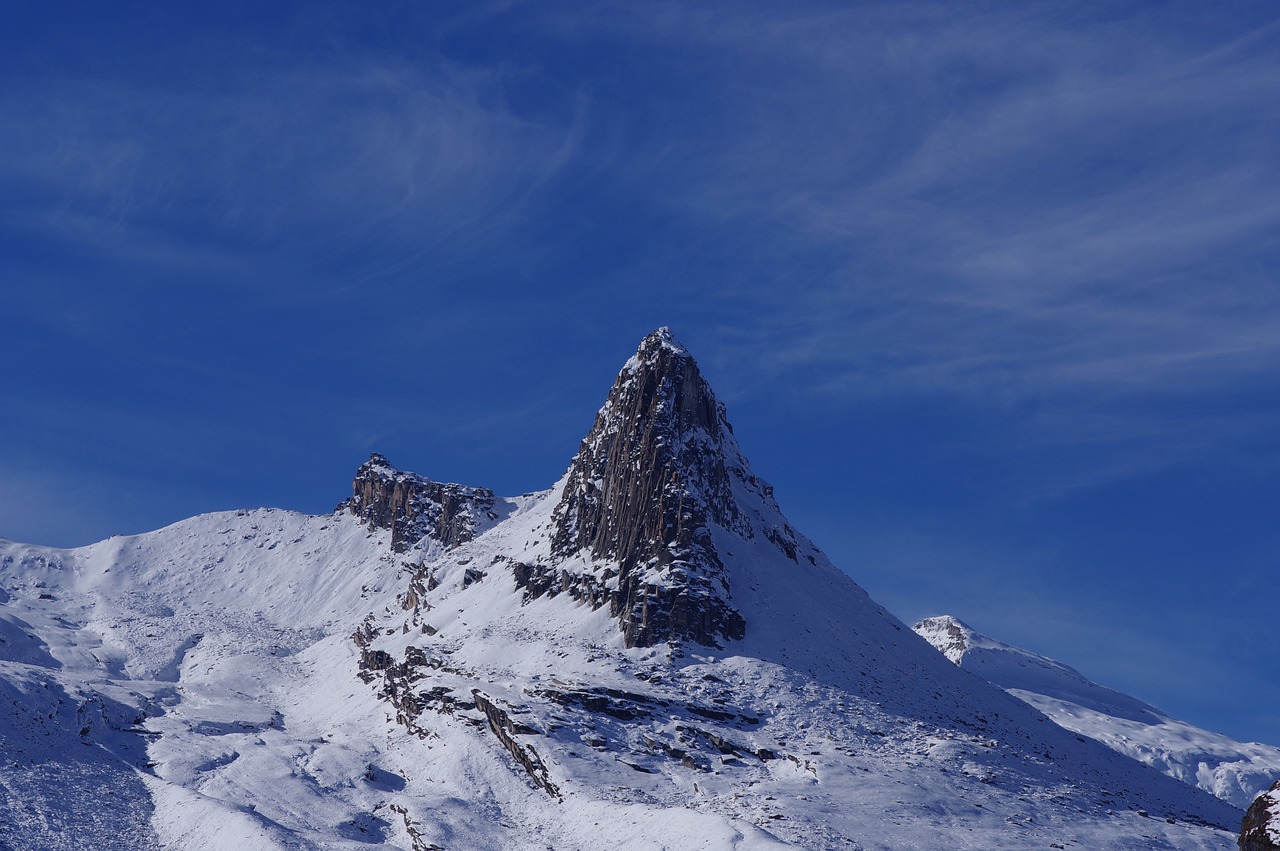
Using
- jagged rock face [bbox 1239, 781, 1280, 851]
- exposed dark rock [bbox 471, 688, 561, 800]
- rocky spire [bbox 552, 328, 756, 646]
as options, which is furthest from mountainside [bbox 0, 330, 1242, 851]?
jagged rock face [bbox 1239, 781, 1280, 851]

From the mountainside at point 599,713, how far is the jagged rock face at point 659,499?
27 centimetres

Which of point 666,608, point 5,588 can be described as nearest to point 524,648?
point 666,608

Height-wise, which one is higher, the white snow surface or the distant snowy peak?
the distant snowy peak

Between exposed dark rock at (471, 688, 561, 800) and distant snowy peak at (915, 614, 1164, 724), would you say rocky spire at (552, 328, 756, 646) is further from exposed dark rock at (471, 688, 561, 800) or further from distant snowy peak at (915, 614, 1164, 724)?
distant snowy peak at (915, 614, 1164, 724)

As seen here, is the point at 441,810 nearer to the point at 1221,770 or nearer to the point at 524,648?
the point at 524,648

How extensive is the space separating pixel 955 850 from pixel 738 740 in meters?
20.4

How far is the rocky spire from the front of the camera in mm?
106188

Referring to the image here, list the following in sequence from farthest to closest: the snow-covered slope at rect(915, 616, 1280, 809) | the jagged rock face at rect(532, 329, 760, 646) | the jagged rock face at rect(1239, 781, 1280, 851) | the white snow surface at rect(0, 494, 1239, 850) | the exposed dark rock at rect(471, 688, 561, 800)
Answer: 1. the snow-covered slope at rect(915, 616, 1280, 809)
2. the jagged rock face at rect(532, 329, 760, 646)
3. the exposed dark rock at rect(471, 688, 561, 800)
4. the white snow surface at rect(0, 494, 1239, 850)
5. the jagged rock face at rect(1239, 781, 1280, 851)

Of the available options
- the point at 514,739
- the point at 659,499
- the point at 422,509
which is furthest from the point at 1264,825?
the point at 422,509

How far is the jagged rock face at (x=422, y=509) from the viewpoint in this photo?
176625 millimetres

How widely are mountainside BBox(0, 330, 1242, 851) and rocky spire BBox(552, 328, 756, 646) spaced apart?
1.00 ft

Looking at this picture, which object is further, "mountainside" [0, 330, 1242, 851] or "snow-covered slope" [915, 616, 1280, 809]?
"snow-covered slope" [915, 616, 1280, 809]

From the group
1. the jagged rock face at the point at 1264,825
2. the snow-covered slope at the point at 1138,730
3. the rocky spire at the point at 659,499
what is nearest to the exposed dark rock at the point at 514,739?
the rocky spire at the point at 659,499

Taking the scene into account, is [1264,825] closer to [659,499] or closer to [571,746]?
[571,746]
